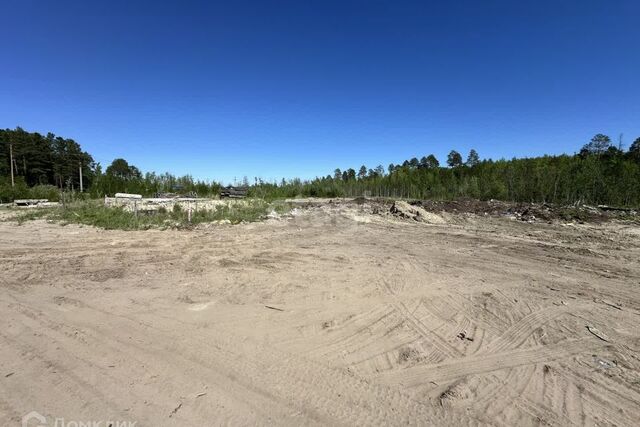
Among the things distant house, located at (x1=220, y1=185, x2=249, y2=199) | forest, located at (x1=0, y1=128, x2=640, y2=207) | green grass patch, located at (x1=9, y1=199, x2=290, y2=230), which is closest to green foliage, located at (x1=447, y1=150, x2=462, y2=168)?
forest, located at (x1=0, y1=128, x2=640, y2=207)

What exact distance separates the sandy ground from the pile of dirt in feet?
26.4

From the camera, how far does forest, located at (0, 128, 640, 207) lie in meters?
27.3

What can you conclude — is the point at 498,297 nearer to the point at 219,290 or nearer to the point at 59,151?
the point at 219,290

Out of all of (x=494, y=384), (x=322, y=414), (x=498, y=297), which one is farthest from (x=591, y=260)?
(x=322, y=414)

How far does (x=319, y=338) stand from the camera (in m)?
4.07

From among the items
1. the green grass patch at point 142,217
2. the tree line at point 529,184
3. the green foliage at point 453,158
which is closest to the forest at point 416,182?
the tree line at point 529,184

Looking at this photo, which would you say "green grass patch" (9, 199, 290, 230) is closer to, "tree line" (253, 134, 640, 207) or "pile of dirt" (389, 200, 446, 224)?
"pile of dirt" (389, 200, 446, 224)

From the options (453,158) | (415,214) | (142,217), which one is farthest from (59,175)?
(453,158)

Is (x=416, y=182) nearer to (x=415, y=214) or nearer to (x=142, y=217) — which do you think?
(x=415, y=214)

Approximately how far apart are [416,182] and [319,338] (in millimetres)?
46309

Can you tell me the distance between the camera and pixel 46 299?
17.0 ft

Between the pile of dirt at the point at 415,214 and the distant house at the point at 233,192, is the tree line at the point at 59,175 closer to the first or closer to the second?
the distant house at the point at 233,192

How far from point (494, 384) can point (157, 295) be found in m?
4.96

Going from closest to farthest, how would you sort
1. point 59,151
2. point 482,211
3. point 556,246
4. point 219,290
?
point 219,290 < point 556,246 < point 482,211 < point 59,151
